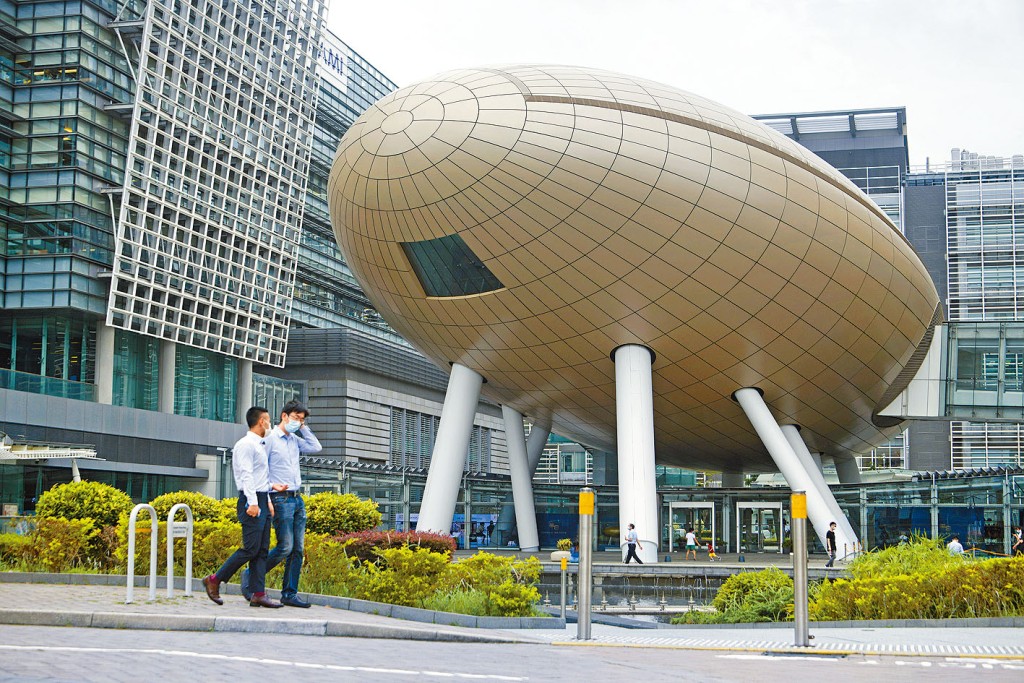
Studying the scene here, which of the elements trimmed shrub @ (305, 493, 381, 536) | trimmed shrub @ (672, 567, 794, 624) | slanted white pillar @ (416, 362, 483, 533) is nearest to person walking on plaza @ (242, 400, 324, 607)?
trimmed shrub @ (672, 567, 794, 624)

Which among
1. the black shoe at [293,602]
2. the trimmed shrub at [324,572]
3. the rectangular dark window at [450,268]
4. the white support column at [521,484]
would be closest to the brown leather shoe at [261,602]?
the black shoe at [293,602]

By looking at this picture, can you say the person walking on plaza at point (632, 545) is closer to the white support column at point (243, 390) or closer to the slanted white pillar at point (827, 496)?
the slanted white pillar at point (827, 496)

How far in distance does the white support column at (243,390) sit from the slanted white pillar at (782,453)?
31.0m

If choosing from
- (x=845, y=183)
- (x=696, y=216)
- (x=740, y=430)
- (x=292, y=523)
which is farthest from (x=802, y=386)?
(x=292, y=523)

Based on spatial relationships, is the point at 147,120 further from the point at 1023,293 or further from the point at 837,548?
the point at 1023,293

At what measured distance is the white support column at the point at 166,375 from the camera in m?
50.9

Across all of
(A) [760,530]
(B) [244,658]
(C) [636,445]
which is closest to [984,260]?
(A) [760,530]

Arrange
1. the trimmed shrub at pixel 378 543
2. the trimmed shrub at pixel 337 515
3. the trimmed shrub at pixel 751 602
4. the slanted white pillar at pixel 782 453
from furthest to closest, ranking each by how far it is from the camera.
A: 1. the slanted white pillar at pixel 782 453
2. the trimmed shrub at pixel 337 515
3. the trimmed shrub at pixel 751 602
4. the trimmed shrub at pixel 378 543

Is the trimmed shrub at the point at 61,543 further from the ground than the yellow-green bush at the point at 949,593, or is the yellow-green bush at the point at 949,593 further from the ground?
the trimmed shrub at the point at 61,543

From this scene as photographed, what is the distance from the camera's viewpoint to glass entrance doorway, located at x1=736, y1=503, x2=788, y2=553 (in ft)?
135

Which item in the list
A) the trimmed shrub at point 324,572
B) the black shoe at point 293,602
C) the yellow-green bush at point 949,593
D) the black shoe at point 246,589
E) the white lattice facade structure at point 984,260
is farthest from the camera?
the white lattice facade structure at point 984,260

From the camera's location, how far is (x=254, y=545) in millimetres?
10547

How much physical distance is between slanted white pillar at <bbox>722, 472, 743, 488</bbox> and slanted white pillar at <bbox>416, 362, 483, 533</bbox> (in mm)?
16788

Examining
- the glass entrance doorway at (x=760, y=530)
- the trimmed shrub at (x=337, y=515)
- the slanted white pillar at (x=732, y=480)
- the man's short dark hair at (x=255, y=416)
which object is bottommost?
the glass entrance doorway at (x=760, y=530)
